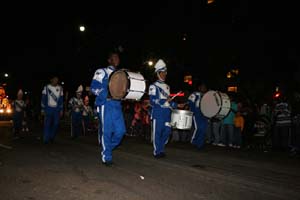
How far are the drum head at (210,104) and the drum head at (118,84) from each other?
4.19 meters

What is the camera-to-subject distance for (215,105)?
427 inches

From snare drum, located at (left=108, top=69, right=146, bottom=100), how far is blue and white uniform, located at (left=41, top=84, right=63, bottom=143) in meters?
4.75

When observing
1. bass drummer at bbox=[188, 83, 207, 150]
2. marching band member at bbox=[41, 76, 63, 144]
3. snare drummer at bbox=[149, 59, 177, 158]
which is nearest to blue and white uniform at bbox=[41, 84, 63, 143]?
marching band member at bbox=[41, 76, 63, 144]

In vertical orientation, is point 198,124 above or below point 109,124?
below

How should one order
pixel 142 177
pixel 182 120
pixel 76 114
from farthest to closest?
pixel 76 114 → pixel 182 120 → pixel 142 177

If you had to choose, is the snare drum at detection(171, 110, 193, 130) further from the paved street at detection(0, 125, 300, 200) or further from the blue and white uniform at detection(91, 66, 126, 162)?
the blue and white uniform at detection(91, 66, 126, 162)

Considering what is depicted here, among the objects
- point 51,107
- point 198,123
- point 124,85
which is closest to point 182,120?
point 124,85

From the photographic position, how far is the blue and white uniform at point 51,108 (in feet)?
37.8

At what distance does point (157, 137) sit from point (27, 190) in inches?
157

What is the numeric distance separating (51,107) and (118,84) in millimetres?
4792

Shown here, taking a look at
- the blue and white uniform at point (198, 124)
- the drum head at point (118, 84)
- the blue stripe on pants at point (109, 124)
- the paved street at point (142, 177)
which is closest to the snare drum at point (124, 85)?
the drum head at point (118, 84)

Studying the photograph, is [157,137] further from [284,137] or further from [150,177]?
[284,137]

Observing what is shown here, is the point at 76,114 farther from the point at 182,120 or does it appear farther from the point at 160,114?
the point at 182,120

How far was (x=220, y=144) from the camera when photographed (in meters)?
13.1
